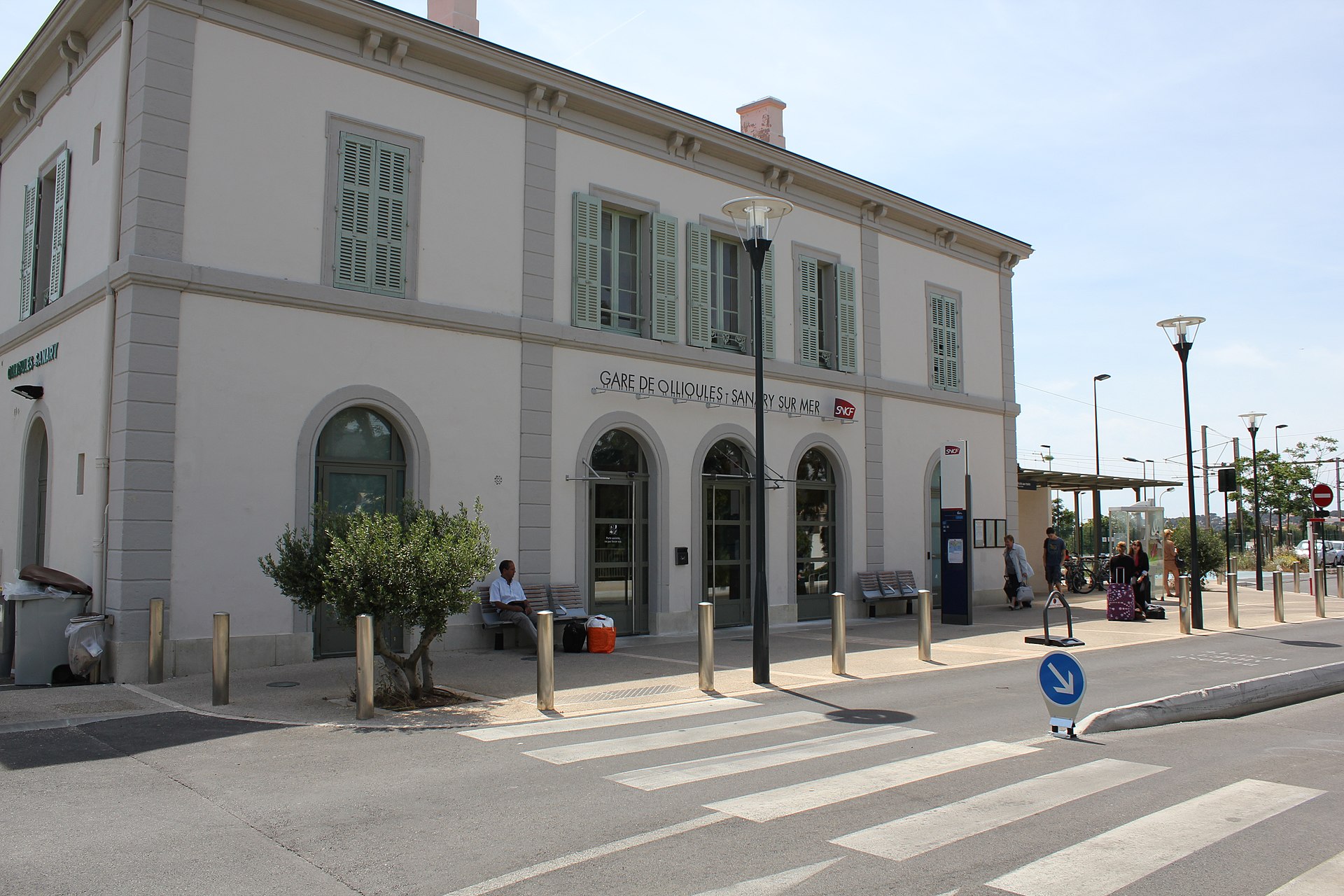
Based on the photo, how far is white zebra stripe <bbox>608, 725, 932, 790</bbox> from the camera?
6.56 metres

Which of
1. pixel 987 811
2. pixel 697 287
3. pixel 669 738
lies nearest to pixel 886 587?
pixel 697 287

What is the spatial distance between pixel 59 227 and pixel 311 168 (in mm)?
3982

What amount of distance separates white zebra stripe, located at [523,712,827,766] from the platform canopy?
17036mm

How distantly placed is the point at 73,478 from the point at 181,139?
4301mm

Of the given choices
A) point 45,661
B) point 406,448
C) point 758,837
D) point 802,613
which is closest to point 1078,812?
point 758,837

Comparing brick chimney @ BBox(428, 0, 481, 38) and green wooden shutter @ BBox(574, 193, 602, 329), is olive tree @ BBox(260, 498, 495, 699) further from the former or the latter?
brick chimney @ BBox(428, 0, 481, 38)

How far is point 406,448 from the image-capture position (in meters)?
13.0

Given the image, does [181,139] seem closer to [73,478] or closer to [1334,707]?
[73,478]

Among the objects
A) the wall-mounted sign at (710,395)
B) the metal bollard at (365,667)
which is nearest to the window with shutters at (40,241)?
the wall-mounted sign at (710,395)

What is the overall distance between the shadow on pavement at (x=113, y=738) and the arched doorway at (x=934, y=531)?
15246mm

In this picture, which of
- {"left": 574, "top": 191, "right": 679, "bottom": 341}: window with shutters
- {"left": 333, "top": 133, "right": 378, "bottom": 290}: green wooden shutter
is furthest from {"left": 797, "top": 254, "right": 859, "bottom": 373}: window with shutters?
{"left": 333, "top": 133, "right": 378, "bottom": 290}: green wooden shutter

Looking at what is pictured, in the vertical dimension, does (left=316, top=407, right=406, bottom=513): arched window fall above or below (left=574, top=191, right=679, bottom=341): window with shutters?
below

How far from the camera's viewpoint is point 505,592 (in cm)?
1330

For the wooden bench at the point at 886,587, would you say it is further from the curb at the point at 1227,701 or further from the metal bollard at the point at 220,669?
the metal bollard at the point at 220,669
